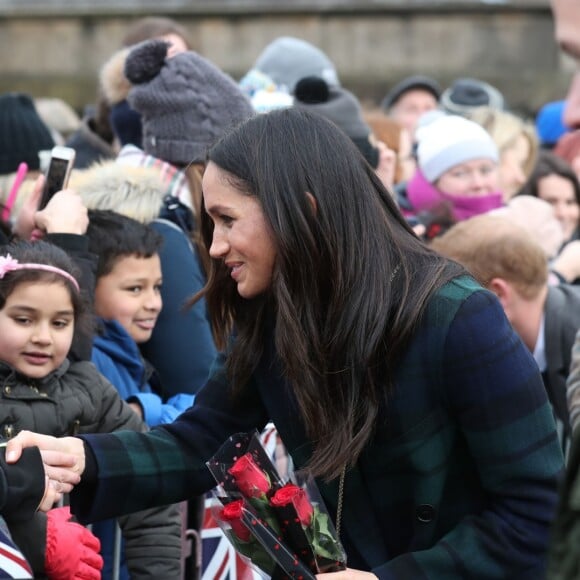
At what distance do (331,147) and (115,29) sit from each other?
17.2 m

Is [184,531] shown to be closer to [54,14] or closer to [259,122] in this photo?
[259,122]

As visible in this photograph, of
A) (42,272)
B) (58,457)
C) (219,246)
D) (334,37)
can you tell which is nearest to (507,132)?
(42,272)

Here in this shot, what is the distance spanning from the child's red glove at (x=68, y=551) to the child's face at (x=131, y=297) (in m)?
1.40

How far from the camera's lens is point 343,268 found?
10.2ft

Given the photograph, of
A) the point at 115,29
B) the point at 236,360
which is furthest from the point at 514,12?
the point at 236,360

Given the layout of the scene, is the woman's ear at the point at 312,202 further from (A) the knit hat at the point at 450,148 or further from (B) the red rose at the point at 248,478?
(A) the knit hat at the point at 450,148

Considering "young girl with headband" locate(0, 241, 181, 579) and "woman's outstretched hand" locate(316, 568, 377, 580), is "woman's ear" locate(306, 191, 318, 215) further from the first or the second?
"young girl with headband" locate(0, 241, 181, 579)

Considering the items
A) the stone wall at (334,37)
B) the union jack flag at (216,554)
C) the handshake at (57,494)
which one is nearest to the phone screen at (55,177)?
the union jack flag at (216,554)

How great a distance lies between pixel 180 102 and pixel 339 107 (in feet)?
3.88

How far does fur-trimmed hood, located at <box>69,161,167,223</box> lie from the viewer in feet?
16.6

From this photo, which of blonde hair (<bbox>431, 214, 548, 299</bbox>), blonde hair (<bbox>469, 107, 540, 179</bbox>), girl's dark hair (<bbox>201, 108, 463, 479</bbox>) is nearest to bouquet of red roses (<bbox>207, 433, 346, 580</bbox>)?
girl's dark hair (<bbox>201, 108, 463, 479</bbox>)

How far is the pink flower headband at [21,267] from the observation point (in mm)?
4137

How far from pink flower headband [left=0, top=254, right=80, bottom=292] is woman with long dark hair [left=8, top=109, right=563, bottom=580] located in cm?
99

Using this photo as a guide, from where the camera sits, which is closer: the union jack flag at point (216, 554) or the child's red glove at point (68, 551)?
the child's red glove at point (68, 551)
